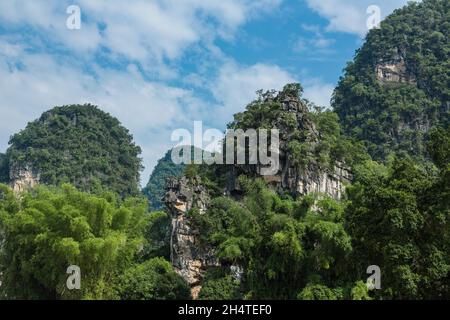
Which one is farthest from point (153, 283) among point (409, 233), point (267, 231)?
point (409, 233)

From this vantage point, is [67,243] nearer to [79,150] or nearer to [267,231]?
[267,231]

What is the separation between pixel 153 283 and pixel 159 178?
4741cm

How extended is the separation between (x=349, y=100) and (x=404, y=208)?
3262 cm

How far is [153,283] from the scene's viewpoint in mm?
18422

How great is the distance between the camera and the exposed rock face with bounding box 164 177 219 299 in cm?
2145

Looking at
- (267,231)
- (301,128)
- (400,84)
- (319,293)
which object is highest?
(400,84)

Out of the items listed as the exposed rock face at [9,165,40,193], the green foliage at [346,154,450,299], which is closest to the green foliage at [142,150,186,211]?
the exposed rock face at [9,165,40,193]

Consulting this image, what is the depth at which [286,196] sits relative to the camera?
915 inches

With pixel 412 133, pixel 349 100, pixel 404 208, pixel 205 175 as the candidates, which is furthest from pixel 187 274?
pixel 349 100

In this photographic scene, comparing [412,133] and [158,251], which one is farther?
[412,133]

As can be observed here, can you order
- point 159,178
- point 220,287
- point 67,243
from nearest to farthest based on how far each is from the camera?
1. point 67,243
2. point 220,287
3. point 159,178

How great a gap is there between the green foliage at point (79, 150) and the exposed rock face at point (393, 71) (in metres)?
19.5

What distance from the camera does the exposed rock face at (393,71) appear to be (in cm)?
4522

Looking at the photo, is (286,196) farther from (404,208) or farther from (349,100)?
(349,100)
